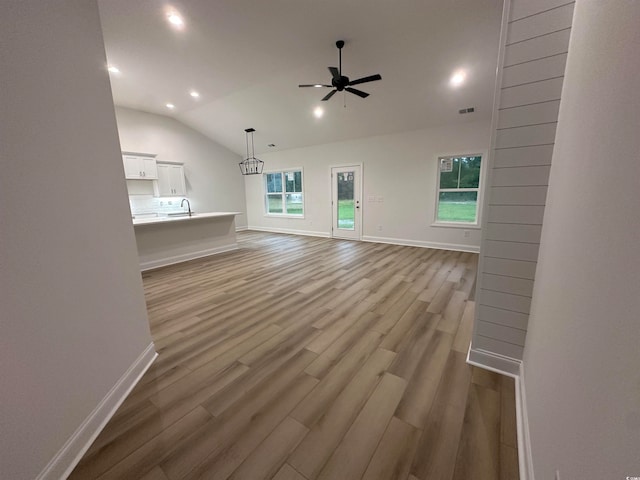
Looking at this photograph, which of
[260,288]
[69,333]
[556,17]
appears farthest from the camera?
[260,288]

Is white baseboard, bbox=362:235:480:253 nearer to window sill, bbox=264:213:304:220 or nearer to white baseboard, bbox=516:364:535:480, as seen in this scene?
window sill, bbox=264:213:304:220

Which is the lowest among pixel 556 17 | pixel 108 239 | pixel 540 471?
pixel 540 471

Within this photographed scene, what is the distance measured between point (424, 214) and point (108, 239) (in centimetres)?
574

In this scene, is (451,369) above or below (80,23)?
below

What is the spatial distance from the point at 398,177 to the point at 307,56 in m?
3.32

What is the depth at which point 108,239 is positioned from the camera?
1595 mm

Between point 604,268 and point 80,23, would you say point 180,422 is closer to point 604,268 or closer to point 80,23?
point 604,268

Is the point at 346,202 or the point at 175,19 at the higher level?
the point at 175,19

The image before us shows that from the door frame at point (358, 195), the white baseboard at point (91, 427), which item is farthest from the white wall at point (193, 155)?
the white baseboard at point (91, 427)

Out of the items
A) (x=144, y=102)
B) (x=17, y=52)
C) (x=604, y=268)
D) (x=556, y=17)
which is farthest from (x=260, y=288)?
(x=144, y=102)

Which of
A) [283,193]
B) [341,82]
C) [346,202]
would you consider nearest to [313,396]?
[341,82]

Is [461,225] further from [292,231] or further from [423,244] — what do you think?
[292,231]

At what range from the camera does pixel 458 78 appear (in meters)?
4.00

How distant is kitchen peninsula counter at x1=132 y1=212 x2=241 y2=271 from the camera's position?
447cm
